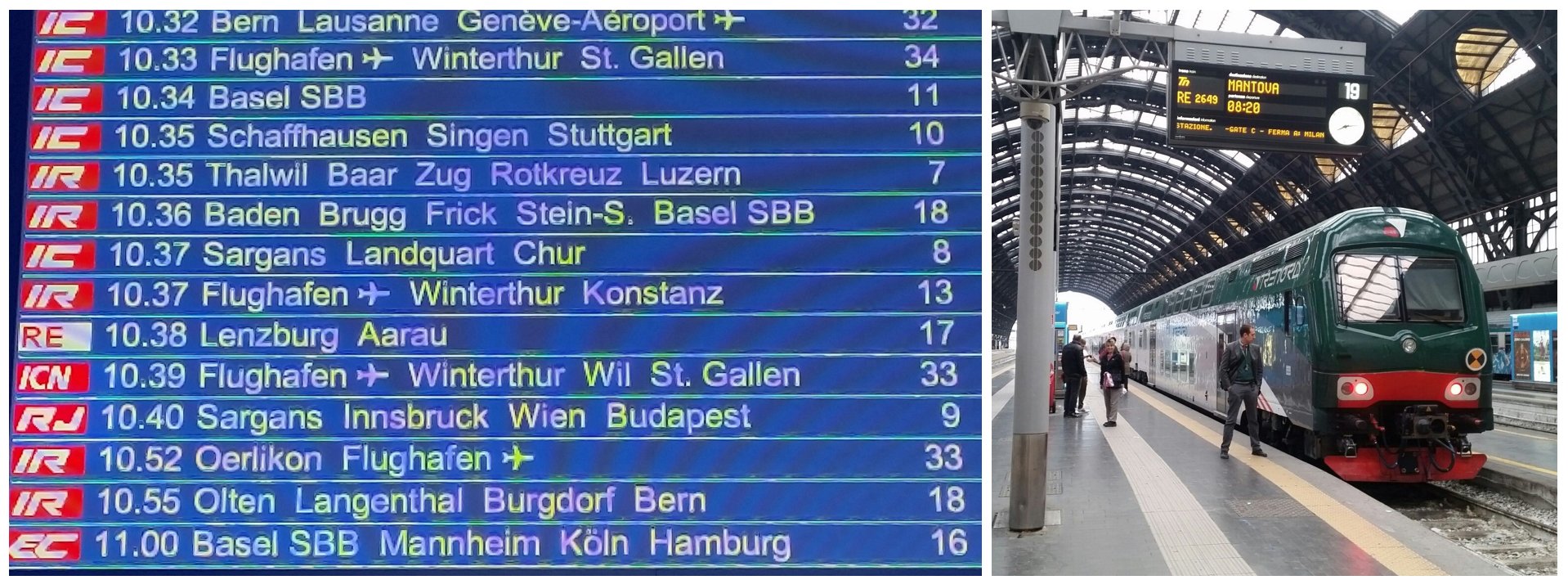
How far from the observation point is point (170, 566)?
2809 millimetres

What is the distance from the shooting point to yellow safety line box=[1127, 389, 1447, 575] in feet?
17.7

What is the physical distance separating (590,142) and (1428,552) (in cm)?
581

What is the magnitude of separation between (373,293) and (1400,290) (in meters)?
10.0

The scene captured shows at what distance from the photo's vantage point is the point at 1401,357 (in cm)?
912

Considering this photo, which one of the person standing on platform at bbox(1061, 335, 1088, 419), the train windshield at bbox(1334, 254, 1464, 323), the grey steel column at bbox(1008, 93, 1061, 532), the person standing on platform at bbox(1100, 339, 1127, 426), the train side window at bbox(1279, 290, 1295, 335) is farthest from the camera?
the person standing on platform at bbox(1061, 335, 1088, 419)

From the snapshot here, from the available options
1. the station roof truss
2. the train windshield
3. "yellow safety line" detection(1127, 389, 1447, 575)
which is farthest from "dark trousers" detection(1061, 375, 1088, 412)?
the train windshield

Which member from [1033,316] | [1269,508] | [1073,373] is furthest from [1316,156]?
[1033,316]

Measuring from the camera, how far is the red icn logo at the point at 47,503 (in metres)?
2.79

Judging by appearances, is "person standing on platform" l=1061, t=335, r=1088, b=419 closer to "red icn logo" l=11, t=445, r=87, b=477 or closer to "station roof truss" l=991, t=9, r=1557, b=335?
"station roof truss" l=991, t=9, r=1557, b=335

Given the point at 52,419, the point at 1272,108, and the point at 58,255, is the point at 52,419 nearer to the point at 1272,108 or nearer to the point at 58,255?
the point at 58,255

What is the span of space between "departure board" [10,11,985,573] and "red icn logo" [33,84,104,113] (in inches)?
1.4

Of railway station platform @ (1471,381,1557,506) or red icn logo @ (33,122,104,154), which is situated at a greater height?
red icn logo @ (33,122,104,154)

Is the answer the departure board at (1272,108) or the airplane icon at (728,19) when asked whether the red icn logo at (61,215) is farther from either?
the departure board at (1272,108)

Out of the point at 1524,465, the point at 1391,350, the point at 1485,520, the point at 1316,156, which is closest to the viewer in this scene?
the point at 1485,520
